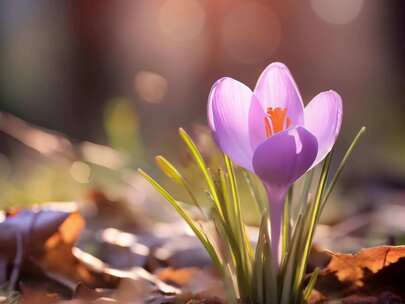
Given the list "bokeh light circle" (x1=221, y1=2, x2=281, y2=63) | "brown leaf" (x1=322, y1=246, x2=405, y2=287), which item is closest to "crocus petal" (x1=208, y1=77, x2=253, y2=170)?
"brown leaf" (x1=322, y1=246, x2=405, y2=287)

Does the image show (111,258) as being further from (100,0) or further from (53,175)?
(100,0)

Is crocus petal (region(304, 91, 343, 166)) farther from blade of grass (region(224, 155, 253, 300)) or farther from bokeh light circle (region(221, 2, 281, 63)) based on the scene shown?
bokeh light circle (region(221, 2, 281, 63))

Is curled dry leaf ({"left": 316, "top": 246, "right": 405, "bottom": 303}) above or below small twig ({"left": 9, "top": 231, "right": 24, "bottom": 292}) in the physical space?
below

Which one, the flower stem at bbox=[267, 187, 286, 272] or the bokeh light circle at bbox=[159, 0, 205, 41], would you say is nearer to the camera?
the flower stem at bbox=[267, 187, 286, 272]

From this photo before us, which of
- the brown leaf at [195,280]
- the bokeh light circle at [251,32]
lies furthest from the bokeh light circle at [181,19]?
the brown leaf at [195,280]

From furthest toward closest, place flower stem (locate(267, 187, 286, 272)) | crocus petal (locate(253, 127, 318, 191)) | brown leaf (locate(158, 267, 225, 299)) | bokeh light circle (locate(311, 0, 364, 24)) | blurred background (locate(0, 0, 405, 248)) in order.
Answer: bokeh light circle (locate(311, 0, 364, 24)) → blurred background (locate(0, 0, 405, 248)) → brown leaf (locate(158, 267, 225, 299)) → flower stem (locate(267, 187, 286, 272)) → crocus petal (locate(253, 127, 318, 191))

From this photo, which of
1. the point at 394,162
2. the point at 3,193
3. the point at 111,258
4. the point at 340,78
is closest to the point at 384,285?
the point at 111,258

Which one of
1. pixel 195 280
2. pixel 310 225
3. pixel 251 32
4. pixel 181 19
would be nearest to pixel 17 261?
pixel 195 280
